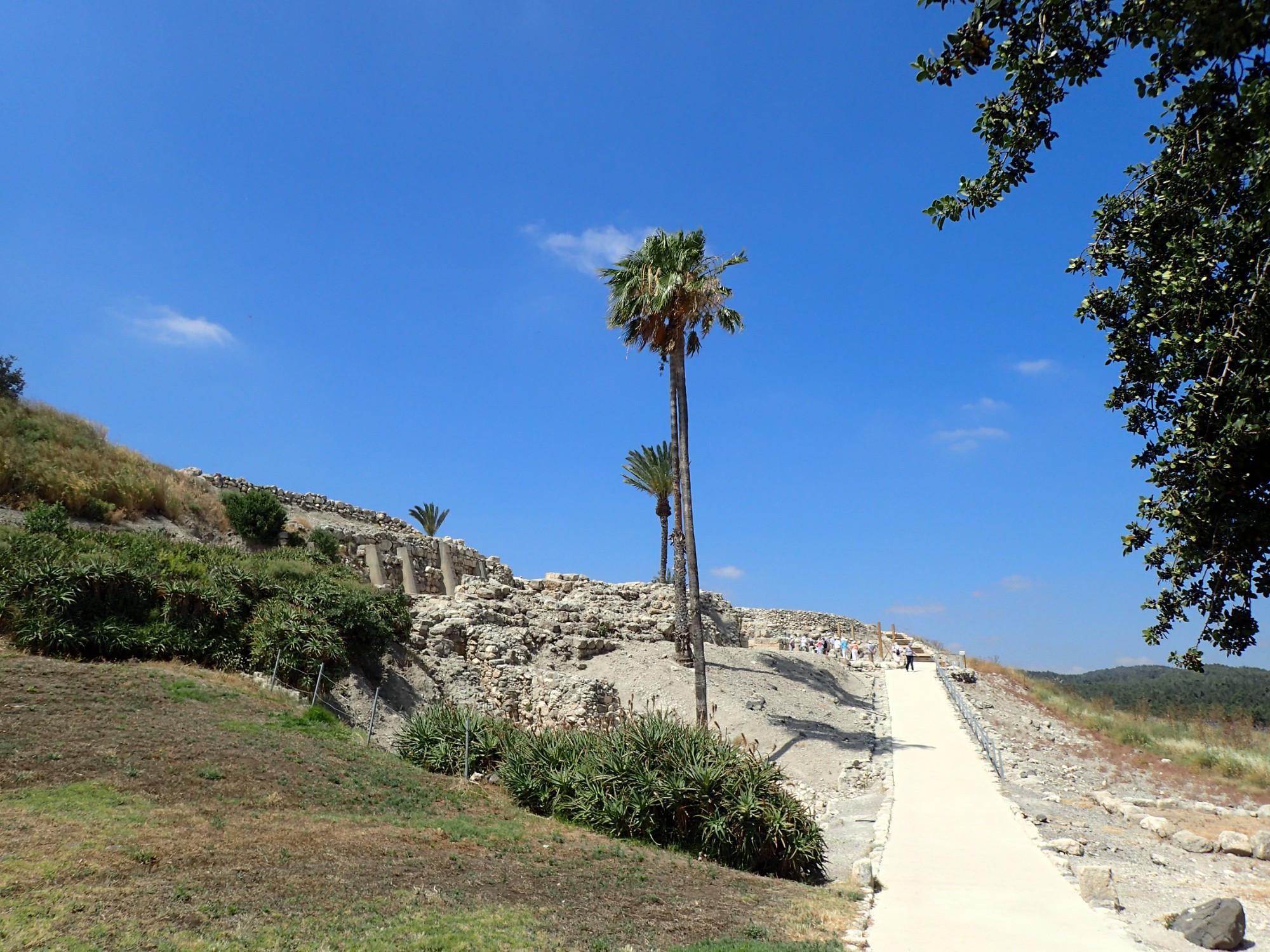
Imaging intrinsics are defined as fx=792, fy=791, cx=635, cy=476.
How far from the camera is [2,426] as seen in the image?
24141 mm

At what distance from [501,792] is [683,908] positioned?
544 centimetres

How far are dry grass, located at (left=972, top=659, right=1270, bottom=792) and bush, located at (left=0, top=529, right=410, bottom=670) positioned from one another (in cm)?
2245

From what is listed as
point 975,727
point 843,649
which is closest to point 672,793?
point 975,727

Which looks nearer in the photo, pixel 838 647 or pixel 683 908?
pixel 683 908

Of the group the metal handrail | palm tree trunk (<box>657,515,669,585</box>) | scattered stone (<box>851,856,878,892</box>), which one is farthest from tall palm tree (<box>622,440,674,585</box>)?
scattered stone (<box>851,856,878,892</box>)

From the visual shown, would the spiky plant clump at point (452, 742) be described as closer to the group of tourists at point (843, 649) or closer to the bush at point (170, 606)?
the bush at point (170, 606)

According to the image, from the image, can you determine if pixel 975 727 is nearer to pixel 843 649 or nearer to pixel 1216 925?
pixel 1216 925

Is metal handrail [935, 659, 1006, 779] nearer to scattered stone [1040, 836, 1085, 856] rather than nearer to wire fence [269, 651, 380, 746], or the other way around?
scattered stone [1040, 836, 1085, 856]

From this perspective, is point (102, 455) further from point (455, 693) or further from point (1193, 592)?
point (1193, 592)

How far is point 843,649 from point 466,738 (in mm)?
30696

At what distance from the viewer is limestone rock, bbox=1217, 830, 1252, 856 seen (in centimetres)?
1255

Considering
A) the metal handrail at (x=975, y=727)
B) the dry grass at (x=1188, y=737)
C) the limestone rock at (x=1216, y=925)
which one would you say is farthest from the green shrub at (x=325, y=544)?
the dry grass at (x=1188, y=737)

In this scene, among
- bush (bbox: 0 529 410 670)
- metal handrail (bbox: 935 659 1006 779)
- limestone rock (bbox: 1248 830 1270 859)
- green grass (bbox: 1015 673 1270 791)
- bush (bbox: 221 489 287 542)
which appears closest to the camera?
limestone rock (bbox: 1248 830 1270 859)

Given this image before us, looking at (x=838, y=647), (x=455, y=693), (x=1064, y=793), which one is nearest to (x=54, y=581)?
(x=455, y=693)
